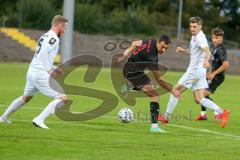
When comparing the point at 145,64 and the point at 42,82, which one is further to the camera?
the point at 145,64

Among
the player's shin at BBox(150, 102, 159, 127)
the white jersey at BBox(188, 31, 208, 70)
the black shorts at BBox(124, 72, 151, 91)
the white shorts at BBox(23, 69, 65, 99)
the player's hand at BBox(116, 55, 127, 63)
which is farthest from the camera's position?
the white jersey at BBox(188, 31, 208, 70)

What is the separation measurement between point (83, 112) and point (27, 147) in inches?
255

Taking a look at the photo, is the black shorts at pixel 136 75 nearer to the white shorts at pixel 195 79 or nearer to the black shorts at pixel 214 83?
the white shorts at pixel 195 79

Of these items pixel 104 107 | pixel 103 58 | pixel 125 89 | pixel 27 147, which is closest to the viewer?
pixel 27 147

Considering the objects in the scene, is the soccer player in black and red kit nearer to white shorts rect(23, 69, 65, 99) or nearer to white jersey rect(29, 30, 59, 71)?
white jersey rect(29, 30, 59, 71)

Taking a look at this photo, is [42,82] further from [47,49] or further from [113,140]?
[113,140]

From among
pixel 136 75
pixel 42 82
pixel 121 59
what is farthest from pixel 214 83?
pixel 42 82

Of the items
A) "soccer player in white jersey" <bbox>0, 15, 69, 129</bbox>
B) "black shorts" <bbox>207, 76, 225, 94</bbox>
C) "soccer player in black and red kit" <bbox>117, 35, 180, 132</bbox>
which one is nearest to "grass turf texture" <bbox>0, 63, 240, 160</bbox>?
"soccer player in white jersey" <bbox>0, 15, 69, 129</bbox>

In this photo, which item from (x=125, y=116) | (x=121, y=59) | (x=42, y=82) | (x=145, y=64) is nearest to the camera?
(x=42, y=82)

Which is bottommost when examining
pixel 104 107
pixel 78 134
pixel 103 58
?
pixel 103 58

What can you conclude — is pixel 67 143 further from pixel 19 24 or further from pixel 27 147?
pixel 19 24

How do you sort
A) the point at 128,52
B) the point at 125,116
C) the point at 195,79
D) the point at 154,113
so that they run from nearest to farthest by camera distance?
1. the point at 128,52
2. the point at 154,113
3. the point at 125,116
4. the point at 195,79

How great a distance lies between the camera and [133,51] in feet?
44.1

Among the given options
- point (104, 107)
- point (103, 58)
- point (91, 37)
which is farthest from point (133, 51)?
point (91, 37)
